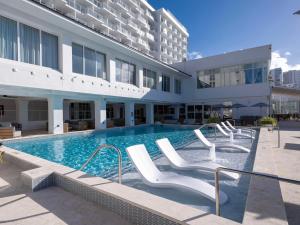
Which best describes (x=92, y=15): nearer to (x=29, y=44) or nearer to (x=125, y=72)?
(x=125, y=72)

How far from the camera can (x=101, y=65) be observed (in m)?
16.6

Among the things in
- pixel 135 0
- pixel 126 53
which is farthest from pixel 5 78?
pixel 135 0

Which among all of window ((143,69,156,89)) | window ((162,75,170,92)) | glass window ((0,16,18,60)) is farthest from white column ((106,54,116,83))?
window ((162,75,170,92))

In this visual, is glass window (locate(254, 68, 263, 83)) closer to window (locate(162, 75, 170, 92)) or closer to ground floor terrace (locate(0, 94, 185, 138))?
window (locate(162, 75, 170, 92))

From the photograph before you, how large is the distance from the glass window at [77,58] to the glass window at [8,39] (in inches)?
150

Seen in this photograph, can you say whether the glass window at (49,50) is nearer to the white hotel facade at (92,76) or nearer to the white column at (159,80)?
the white hotel facade at (92,76)

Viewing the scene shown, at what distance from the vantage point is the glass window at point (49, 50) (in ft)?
40.9

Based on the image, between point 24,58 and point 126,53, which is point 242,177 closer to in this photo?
point 24,58

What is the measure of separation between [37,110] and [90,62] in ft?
25.9

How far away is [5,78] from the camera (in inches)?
399

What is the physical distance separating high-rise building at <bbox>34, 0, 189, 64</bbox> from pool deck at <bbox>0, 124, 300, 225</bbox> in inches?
1235

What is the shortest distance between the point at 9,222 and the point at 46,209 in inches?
21.1

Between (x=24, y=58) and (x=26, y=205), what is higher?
(x=24, y=58)

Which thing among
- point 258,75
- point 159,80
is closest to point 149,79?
point 159,80
